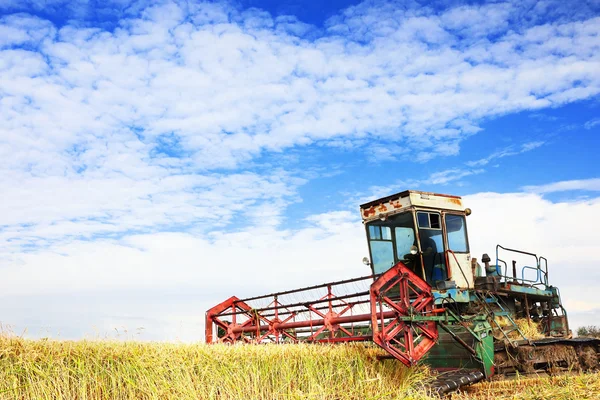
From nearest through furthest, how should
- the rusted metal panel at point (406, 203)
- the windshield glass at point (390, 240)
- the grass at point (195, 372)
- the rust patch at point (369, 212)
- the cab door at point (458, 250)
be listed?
the grass at point (195, 372)
the rusted metal panel at point (406, 203)
the cab door at point (458, 250)
the windshield glass at point (390, 240)
the rust patch at point (369, 212)

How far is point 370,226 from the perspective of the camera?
11.2m

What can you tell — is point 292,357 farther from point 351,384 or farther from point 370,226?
point 370,226

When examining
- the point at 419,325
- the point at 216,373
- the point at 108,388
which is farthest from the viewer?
the point at 419,325

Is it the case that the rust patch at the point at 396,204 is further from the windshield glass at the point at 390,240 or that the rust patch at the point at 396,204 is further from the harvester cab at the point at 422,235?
the windshield glass at the point at 390,240

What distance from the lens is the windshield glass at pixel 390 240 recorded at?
10.8 meters

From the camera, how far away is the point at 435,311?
8.12 m

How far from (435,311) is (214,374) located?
332cm

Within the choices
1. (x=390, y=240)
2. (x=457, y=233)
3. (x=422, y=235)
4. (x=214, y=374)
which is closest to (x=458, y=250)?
(x=457, y=233)

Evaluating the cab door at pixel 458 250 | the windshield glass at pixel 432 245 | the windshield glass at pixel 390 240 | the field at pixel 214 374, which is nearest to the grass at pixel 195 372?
the field at pixel 214 374

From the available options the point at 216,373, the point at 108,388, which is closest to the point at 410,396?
Result: the point at 216,373

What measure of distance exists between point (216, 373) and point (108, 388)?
3.89ft

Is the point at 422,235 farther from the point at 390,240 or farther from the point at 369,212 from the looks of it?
the point at 369,212

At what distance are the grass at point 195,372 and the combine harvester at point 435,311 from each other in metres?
0.44

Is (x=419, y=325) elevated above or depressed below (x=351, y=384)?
above
